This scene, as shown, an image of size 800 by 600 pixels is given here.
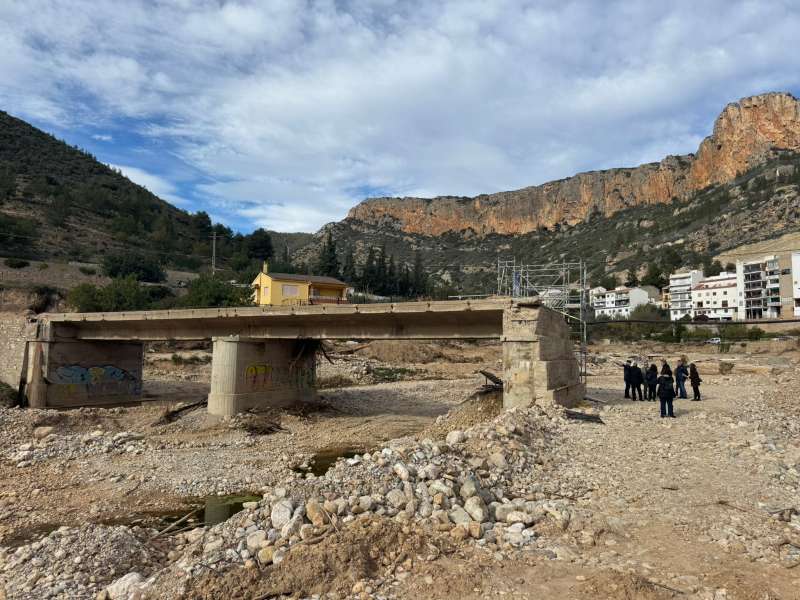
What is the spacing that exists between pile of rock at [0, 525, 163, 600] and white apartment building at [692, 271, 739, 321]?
91.9 meters

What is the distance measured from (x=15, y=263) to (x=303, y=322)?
47.1 m

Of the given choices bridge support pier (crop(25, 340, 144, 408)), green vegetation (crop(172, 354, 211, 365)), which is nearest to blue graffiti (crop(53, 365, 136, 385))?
bridge support pier (crop(25, 340, 144, 408))

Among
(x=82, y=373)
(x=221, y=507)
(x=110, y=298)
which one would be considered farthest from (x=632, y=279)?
(x=221, y=507)

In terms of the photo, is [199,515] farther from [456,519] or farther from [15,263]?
[15,263]

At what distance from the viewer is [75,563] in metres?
7.19

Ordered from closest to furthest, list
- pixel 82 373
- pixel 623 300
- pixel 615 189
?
pixel 82 373
pixel 623 300
pixel 615 189

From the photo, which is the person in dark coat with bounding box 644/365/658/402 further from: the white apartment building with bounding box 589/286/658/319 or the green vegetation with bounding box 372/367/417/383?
the white apartment building with bounding box 589/286/658/319

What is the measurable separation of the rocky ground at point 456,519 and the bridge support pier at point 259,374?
5680 millimetres

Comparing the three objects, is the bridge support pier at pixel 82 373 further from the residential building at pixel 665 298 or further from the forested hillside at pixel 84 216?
the residential building at pixel 665 298

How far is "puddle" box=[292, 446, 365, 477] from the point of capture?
1464cm

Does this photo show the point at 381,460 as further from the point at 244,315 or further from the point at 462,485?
the point at 244,315

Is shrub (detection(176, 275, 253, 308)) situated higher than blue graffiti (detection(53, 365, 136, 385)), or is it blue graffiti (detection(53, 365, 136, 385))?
shrub (detection(176, 275, 253, 308))

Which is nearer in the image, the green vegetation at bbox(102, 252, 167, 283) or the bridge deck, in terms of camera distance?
the bridge deck

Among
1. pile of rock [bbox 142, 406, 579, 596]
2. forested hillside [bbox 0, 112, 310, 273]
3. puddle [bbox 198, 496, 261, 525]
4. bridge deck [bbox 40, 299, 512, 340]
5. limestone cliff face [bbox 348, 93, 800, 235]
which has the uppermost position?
limestone cliff face [bbox 348, 93, 800, 235]
